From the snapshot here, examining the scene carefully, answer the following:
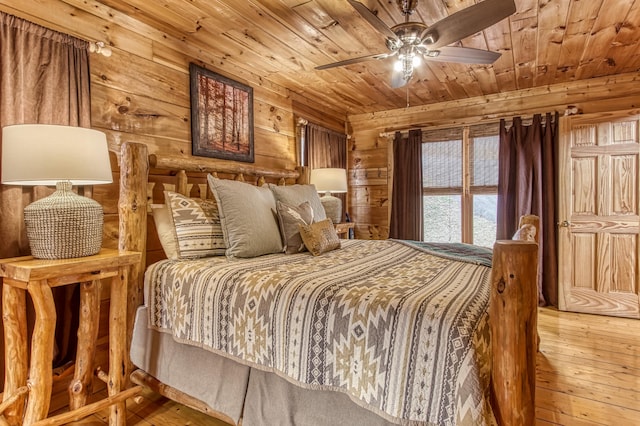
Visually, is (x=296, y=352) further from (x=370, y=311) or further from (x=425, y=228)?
(x=425, y=228)

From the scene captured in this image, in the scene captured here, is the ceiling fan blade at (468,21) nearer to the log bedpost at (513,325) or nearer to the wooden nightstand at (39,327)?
the log bedpost at (513,325)

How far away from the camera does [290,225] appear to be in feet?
7.73

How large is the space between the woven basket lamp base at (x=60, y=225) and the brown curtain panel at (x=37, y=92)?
267 mm

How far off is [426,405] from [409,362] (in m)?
0.13

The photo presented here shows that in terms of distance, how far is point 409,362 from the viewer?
114cm

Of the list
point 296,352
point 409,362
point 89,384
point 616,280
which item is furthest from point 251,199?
point 616,280

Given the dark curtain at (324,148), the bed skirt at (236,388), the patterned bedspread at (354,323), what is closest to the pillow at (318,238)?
the patterned bedspread at (354,323)

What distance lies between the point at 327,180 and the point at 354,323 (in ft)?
8.32

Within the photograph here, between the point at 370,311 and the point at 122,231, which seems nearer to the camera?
the point at 370,311

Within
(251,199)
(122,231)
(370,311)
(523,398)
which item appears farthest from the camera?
(251,199)

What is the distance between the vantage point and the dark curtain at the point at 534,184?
3695 millimetres

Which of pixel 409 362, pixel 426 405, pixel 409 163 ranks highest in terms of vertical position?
pixel 409 163

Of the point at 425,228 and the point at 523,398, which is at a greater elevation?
the point at 425,228

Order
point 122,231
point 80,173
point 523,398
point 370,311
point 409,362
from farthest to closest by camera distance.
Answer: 1. point 122,231
2. point 80,173
3. point 370,311
4. point 409,362
5. point 523,398
